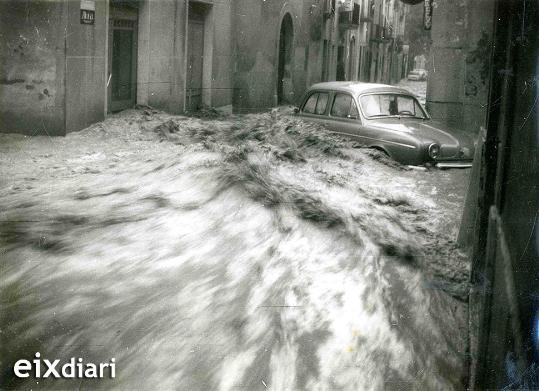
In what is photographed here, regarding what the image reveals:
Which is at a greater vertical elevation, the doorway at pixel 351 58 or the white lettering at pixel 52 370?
the doorway at pixel 351 58

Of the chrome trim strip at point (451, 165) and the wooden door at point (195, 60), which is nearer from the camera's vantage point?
the chrome trim strip at point (451, 165)

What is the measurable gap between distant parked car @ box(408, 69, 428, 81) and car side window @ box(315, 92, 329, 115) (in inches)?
1478

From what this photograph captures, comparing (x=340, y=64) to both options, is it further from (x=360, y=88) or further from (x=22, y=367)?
(x=22, y=367)

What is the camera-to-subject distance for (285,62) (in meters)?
20.2

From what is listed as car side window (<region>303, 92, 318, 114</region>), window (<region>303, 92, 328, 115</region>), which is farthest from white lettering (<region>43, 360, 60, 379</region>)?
car side window (<region>303, 92, 318, 114</region>)

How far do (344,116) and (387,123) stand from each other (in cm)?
64

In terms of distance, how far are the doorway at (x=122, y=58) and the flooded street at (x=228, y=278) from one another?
352cm

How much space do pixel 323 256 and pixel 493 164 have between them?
153 cm

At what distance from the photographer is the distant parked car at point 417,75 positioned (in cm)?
4639

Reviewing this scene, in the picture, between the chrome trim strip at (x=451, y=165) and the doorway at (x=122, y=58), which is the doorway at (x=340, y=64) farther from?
the chrome trim strip at (x=451, y=165)

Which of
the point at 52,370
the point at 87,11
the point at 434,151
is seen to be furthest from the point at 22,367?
the point at 87,11

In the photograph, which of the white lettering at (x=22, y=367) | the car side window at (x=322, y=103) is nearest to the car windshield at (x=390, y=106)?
the car side window at (x=322, y=103)

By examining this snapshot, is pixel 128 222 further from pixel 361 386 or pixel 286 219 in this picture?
pixel 361 386

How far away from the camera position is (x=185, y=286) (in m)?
4.02
